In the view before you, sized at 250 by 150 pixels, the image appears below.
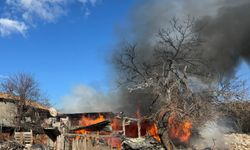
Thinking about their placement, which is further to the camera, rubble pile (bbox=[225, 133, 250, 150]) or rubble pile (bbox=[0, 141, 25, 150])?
rubble pile (bbox=[225, 133, 250, 150])

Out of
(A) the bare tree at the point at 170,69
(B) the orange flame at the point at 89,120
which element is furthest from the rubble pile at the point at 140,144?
(B) the orange flame at the point at 89,120

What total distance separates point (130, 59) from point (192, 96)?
253 inches

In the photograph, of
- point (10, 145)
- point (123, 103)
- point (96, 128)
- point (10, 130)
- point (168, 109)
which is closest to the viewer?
point (10, 145)

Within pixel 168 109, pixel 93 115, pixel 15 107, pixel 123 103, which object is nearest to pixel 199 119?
pixel 168 109

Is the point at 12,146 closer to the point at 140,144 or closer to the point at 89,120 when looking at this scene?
the point at 140,144

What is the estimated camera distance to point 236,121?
30.2m

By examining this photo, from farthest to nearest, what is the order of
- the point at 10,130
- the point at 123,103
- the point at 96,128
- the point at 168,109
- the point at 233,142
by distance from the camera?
the point at 123,103, the point at 10,130, the point at 96,128, the point at 233,142, the point at 168,109

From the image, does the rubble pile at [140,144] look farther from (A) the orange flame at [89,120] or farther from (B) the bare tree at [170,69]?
(A) the orange flame at [89,120]

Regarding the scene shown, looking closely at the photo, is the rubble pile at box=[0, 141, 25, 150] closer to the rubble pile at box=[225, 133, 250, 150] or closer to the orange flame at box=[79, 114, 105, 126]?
the rubble pile at box=[225, 133, 250, 150]

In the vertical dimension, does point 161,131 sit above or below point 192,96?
below

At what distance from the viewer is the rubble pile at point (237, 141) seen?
25.0 m

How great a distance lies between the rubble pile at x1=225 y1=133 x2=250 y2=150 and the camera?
25.0m

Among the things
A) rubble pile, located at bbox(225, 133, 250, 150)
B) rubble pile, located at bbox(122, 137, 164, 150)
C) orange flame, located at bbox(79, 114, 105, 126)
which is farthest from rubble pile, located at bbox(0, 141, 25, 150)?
orange flame, located at bbox(79, 114, 105, 126)

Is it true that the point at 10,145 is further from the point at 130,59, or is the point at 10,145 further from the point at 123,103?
the point at 123,103
